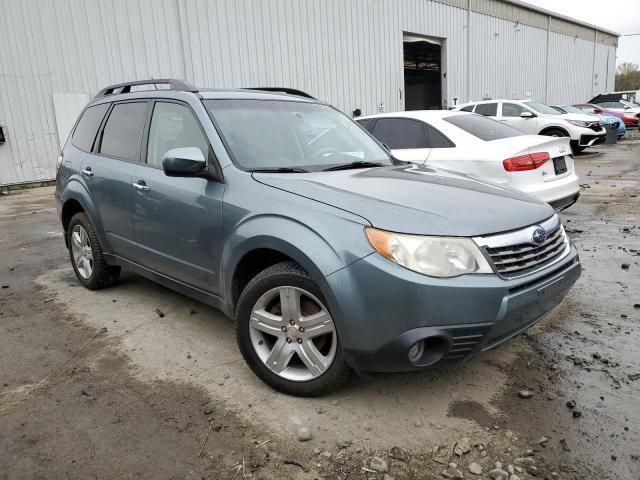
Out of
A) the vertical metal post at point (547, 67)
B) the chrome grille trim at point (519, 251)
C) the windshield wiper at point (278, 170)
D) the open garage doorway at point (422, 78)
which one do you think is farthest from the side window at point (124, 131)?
the vertical metal post at point (547, 67)

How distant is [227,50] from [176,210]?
12554 mm

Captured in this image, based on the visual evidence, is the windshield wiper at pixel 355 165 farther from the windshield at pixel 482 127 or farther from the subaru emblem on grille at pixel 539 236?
the windshield at pixel 482 127

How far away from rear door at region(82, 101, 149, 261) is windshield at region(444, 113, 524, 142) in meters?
3.76

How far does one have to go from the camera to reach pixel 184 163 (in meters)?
2.91

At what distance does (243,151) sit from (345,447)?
5.94ft

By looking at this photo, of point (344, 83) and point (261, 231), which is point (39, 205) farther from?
point (344, 83)

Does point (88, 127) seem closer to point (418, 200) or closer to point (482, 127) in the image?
point (418, 200)

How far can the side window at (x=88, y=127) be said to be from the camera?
447 cm

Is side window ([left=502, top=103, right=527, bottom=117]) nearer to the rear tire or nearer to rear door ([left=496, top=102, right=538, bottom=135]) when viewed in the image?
rear door ([left=496, top=102, right=538, bottom=135])

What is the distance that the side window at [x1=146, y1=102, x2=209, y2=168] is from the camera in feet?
10.9

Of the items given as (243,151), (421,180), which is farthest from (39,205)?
(421,180)

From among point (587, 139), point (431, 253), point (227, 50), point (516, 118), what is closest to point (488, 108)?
point (516, 118)

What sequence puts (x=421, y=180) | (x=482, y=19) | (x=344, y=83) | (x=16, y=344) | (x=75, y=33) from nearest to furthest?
1. (x=421, y=180)
2. (x=16, y=344)
3. (x=75, y=33)
4. (x=344, y=83)
5. (x=482, y=19)

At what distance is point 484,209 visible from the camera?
261cm
